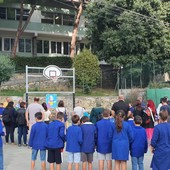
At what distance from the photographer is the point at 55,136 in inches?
383

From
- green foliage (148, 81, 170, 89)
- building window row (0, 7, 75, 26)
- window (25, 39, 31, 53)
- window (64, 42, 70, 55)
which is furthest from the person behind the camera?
window (64, 42, 70, 55)

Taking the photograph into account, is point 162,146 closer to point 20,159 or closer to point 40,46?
point 20,159

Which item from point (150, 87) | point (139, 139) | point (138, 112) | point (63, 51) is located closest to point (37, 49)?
point (63, 51)

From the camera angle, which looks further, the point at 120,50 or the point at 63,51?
the point at 63,51

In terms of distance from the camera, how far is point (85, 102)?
32.8 meters

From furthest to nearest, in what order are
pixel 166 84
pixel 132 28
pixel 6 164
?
pixel 132 28
pixel 166 84
pixel 6 164

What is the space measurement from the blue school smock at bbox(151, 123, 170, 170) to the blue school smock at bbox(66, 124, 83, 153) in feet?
6.43

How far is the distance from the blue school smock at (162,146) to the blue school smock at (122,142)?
39.3 inches

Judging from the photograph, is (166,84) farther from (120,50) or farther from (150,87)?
(120,50)

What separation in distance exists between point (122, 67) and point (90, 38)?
169 inches

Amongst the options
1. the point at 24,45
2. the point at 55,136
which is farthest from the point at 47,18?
the point at 55,136

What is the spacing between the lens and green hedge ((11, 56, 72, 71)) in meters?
Result: 41.2

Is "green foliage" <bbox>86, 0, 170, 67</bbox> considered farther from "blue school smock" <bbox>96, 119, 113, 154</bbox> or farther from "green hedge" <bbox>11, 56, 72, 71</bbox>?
"blue school smock" <bbox>96, 119, 113, 154</bbox>

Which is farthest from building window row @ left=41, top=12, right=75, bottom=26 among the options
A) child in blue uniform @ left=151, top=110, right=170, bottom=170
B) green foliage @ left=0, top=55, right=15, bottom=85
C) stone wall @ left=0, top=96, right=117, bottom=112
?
child in blue uniform @ left=151, top=110, right=170, bottom=170
